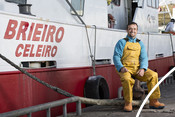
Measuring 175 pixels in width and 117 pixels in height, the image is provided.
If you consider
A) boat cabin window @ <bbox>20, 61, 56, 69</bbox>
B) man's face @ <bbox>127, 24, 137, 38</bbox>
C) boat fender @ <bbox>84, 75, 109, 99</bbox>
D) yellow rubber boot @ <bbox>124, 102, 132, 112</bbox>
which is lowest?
yellow rubber boot @ <bbox>124, 102, 132, 112</bbox>

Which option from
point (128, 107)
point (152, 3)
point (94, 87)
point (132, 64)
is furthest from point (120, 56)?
point (152, 3)

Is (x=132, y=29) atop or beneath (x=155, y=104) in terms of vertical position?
atop

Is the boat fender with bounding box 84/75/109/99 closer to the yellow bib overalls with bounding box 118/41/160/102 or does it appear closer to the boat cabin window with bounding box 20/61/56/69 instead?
the boat cabin window with bounding box 20/61/56/69

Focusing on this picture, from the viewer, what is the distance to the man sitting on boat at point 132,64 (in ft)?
20.5

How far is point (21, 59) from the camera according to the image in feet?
19.8

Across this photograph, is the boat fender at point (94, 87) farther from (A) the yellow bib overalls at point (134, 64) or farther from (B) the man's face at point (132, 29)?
(B) the man's face at point (132, 29)

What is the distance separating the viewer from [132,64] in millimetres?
6402

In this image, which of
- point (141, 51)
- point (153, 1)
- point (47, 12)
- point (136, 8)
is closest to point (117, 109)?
point (141, 51)

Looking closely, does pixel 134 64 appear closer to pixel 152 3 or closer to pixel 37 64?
pixel 37 64

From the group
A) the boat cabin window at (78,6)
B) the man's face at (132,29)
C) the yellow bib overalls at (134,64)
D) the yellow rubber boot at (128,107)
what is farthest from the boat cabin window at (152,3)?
the yellow rubber boot at (128,107)

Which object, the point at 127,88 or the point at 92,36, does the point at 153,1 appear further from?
the point at 127,88

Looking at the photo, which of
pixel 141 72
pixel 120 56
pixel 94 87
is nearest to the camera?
pixel 141 72

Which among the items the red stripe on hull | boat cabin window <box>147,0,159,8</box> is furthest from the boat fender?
boat cabin window <box>147,0,159,8</box>

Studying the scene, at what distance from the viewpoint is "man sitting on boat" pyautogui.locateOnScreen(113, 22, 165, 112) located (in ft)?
20.5
